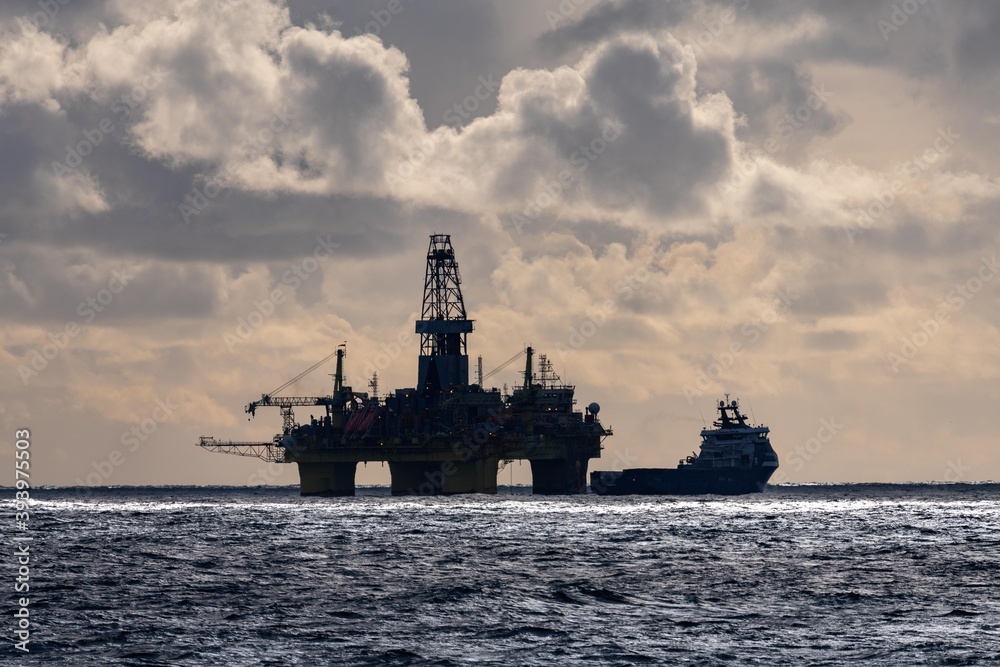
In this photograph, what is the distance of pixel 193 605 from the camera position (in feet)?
166

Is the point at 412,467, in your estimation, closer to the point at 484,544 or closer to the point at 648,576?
the point at 484,544

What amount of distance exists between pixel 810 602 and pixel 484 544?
34.3 metres

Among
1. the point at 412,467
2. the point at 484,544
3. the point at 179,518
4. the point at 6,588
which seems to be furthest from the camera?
the point at 412,467

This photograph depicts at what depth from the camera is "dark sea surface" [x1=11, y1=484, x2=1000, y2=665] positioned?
40094mm

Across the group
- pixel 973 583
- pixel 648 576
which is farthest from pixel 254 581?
pixel 973 583

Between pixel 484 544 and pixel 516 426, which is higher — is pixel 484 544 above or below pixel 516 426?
below

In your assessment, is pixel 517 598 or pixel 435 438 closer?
pixel 517 598

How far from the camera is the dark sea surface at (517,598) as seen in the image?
40.1m

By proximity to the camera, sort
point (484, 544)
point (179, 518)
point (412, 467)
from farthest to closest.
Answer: point (412, 467) < point (179, 518) < point (484, 544)

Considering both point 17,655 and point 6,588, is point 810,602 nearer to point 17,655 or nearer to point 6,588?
point 17,655

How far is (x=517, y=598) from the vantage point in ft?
173

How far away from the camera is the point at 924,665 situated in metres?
37.3

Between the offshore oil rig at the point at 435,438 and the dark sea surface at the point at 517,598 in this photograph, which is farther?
the offshore oil rig at the point at 435,438

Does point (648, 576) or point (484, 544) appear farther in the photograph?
point (484, 544)
